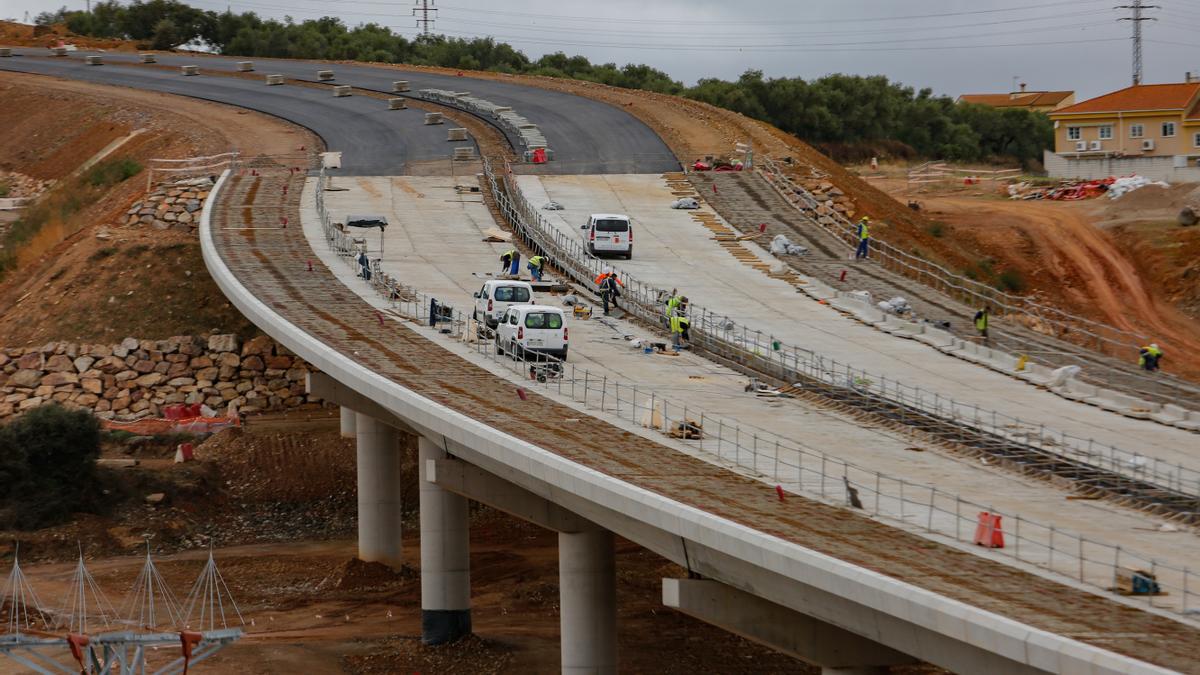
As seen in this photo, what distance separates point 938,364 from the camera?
48.2 m

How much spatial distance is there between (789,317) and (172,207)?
31.9 metres

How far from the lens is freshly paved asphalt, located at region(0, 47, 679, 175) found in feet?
284

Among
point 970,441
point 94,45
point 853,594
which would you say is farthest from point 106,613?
point 94,45

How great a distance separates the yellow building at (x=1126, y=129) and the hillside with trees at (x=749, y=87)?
2470cm

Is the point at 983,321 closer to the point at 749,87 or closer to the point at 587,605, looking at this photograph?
the point at 587,605

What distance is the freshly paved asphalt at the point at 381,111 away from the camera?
86562 millimetres

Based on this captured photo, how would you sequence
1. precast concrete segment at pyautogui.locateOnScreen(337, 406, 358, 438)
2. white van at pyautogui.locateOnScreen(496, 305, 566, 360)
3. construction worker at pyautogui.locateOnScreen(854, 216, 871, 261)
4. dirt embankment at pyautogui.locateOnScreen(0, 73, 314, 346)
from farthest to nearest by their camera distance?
construction worker at pyautogui.locateOnScreen(854, 216, 871, 261) → dirt embankment at pyautogui.locateOnScreen(0, 73, 314, 346) → precast concrete segment at pyautogui.locateOnScreen(337, 406, 358, 438) → white van at pyautogui.locateOnScreen(496, 305, 566, 360)

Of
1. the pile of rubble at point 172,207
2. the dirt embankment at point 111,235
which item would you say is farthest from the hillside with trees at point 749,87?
the pile of rubble at point 172,207

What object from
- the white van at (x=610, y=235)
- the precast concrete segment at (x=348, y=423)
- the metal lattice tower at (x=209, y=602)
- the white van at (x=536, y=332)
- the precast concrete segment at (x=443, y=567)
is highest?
the white van at (x=610, y=235)

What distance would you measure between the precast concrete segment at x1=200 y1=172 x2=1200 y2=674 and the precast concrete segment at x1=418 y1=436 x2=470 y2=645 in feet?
13.3

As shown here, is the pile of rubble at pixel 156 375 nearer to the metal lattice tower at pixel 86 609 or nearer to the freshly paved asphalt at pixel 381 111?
the metal lattice tower at pixel 86 609

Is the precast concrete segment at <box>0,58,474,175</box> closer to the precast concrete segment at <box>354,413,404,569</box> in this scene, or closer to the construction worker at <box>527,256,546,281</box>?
the construction worker at <box>527,256,546,281</box>

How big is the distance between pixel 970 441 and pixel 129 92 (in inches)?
3132

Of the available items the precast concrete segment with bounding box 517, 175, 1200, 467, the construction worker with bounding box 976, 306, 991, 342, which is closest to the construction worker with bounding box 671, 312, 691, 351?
the precast concrete segment with bounding box 517, 175, 1200, 467
